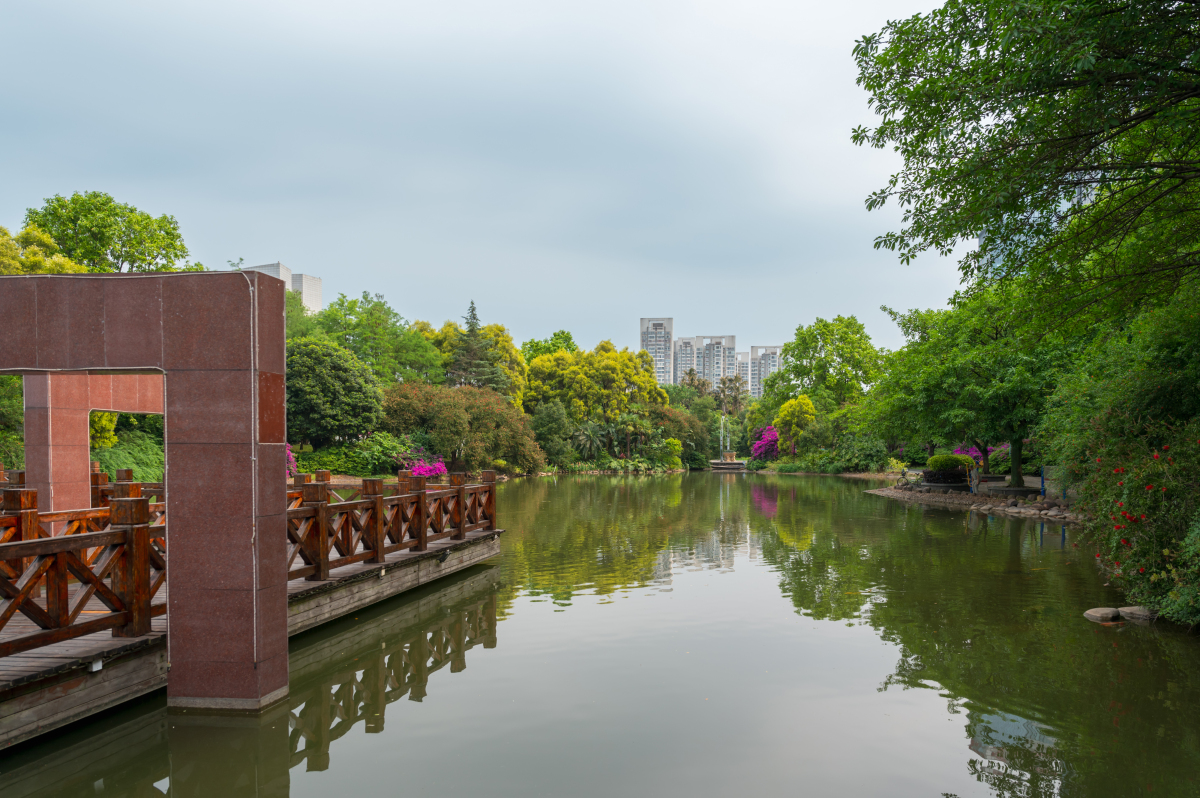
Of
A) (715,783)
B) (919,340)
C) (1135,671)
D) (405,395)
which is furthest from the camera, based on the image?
(405,395)

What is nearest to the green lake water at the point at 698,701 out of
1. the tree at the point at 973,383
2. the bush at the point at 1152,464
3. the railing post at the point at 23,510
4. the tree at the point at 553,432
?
the bush at the point at 1152,464

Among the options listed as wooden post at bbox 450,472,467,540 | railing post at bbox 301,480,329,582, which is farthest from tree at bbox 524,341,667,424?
railing post at bbox 301,480,329,582

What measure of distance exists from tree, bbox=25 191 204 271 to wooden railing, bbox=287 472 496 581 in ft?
61.0

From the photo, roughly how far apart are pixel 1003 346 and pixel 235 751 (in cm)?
1344

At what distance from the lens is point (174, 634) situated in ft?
16.9

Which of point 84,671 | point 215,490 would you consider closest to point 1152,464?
point 215,490

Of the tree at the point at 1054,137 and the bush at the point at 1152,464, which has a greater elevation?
the tree at the point at 1054,137

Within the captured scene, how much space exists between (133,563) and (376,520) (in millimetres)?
3295

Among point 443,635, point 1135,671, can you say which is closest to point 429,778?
point 443,635

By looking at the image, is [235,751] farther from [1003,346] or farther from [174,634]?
[1003,346]

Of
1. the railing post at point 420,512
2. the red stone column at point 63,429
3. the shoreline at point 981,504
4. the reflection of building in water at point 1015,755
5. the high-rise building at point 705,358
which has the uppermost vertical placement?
the high-rise building at point 705,358

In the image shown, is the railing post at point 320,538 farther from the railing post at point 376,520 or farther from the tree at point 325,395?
the tree at point 325,395

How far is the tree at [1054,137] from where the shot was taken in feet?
18.1

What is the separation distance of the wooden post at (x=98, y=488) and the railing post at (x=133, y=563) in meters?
4.80
